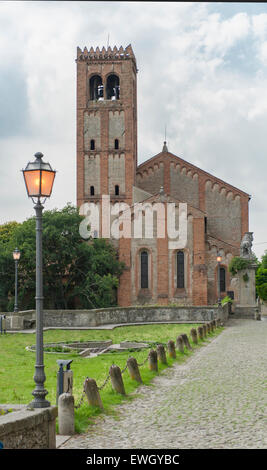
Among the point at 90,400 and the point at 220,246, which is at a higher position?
the point at 220,246

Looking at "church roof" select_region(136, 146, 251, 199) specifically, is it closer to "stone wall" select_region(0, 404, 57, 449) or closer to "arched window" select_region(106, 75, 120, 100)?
"arched window" select_region(106, 75, 120, 100)

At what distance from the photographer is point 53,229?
4050 cm

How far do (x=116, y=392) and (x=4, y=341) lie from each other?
13261mm

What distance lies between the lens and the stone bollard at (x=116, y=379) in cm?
1082

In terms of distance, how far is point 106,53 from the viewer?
50812 mm

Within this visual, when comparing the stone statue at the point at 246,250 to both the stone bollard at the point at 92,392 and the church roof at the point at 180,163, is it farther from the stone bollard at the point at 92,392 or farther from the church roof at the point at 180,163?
the stone bollard at the point at 92,392

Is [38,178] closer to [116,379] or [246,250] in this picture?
[116,379]

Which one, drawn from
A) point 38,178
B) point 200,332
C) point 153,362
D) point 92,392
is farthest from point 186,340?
point 38,178

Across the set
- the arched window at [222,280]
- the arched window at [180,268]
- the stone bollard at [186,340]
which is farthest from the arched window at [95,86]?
the stone bollard at [186,340]

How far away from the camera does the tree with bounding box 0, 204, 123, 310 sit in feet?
133

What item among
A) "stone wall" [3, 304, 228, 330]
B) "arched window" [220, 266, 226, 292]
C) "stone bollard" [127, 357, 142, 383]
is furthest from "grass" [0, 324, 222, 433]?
"arched window" [220, 266, 226, 292]

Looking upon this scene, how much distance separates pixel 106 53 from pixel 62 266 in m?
21.7
